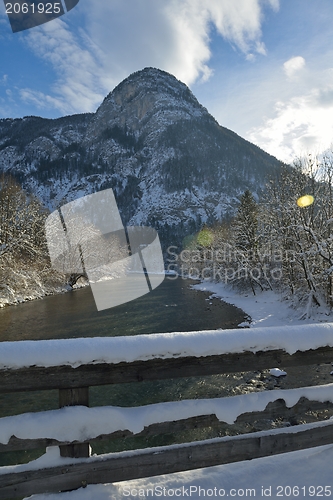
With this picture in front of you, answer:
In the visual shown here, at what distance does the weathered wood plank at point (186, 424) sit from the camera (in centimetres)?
230

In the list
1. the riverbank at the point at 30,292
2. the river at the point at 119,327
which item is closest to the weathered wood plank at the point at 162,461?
the river at the point at 119,327

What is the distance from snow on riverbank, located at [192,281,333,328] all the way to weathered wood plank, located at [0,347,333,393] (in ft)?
39.0

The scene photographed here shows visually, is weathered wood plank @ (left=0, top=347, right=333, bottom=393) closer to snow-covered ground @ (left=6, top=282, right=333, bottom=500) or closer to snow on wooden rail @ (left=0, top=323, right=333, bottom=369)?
snow on wooden rail @ (left=0, top=323, right=333, bottom=369)

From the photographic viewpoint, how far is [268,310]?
18.5m

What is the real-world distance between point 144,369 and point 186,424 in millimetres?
678

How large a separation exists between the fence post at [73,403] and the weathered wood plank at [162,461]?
9 centimetres

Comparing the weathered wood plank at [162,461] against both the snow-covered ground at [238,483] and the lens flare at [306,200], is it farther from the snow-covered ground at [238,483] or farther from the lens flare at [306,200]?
the lens flare at [306,200]

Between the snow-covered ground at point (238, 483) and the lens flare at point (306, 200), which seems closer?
the snow-covered ground at point (238, 483)

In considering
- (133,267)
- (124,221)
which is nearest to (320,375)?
(133,267)

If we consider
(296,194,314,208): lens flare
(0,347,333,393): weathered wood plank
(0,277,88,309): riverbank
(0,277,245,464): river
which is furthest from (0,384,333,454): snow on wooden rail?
(0,277,88,309): riverbank

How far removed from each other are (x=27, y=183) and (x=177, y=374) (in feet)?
699

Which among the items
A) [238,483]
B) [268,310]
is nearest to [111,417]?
[238,483]

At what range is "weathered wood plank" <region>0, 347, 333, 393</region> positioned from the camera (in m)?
2.35

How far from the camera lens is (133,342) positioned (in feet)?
8.33
